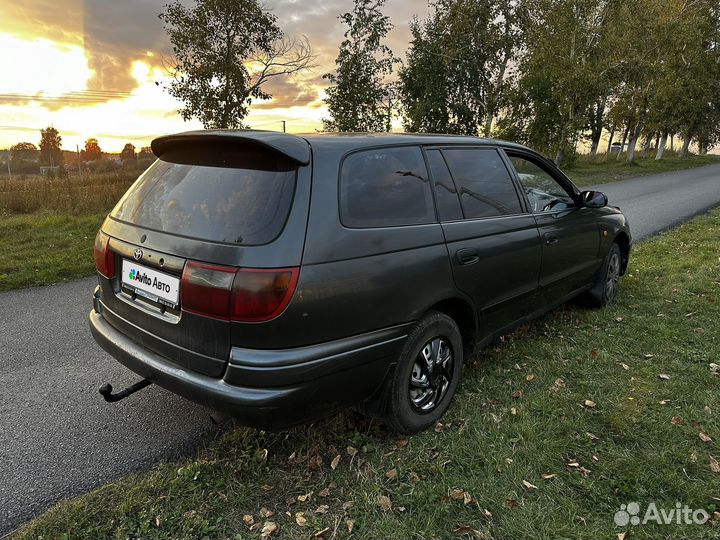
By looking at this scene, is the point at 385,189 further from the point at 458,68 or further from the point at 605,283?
the point at 458,68

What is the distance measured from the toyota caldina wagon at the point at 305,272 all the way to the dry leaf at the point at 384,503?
442 mm

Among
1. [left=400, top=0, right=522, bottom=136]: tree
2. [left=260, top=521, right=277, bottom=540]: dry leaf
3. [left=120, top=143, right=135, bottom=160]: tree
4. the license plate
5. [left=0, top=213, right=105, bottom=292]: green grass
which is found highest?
[left=400, top=0, right=522, bottom=136]: tree

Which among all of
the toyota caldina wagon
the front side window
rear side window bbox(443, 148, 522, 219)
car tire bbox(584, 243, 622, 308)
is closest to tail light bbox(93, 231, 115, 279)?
the toyota caldina wagon

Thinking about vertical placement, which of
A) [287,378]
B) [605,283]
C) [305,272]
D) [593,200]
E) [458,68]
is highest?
[458,68]

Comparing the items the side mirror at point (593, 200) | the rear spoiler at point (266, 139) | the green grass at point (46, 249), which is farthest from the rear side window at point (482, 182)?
the green grass at point (46, 249)

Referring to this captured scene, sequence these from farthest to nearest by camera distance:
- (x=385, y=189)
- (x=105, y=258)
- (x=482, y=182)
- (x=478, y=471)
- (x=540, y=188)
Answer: (x=540, y=188) < (x=482, y=182) < (x=105, y=258) < (x=385, y=189) < (x=478, y=471)

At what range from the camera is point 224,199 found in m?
2.33

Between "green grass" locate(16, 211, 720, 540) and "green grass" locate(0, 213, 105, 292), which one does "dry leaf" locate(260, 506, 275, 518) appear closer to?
"green grass" locate(16, 211, 720, 540)

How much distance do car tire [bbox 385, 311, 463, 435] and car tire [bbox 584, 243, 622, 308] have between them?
2.41 m

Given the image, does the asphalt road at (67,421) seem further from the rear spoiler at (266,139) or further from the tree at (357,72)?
the tree at (357,72)

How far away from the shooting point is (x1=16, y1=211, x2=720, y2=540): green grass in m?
2.18

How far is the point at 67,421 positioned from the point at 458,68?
2255 centimetres

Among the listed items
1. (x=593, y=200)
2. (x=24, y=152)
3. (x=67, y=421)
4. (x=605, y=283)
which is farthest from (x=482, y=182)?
(x=24, y=152)

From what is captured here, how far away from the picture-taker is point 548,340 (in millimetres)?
4141
